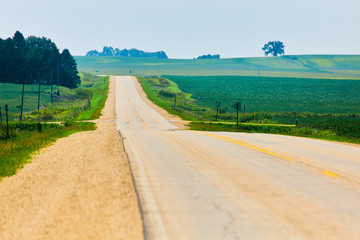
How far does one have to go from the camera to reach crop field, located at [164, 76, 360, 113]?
237 ft

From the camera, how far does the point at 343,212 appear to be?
20.6 feet

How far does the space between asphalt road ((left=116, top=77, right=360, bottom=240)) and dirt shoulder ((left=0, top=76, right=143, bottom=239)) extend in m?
0.39

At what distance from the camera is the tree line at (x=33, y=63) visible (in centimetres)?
10394

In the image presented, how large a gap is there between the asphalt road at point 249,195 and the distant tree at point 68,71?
109 m

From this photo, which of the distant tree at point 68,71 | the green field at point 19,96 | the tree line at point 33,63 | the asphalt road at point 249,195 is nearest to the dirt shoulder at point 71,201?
the asphalt road at point 249,195

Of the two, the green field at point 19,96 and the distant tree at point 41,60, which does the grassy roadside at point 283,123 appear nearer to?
the green field at point 19,96

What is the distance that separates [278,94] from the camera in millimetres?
96250

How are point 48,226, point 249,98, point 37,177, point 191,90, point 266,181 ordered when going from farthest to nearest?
point 191,90 → point 249,98 → point 37,177 → point 266,181 → point 48,226

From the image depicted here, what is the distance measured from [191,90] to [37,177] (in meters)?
96.6

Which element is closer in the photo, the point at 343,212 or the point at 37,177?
the point at 343,212

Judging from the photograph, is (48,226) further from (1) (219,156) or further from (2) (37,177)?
(1) (219,156)

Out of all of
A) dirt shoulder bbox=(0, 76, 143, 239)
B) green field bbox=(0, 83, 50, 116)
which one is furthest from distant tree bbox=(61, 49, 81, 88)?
→ dirt shoulder bbox=(0, 76, 143, 239)

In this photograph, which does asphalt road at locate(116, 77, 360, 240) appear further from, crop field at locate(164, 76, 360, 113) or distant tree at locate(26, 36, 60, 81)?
distant tree at locate(26, 36, 60, 81)

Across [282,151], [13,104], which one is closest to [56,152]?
[282,151]
